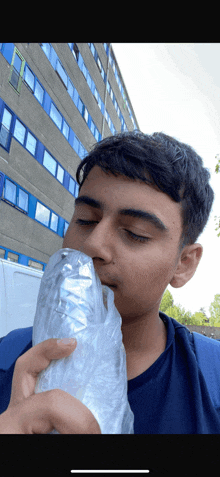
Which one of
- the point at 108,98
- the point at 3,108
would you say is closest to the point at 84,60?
the point at 108,98

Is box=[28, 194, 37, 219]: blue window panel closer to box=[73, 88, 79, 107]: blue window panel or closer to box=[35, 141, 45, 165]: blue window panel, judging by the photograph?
box=[35, 141, 45, 165]: blue window panel

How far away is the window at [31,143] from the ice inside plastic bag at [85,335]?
10.6 metres

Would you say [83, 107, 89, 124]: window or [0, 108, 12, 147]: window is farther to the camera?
[83, 107, 89, 124]: window

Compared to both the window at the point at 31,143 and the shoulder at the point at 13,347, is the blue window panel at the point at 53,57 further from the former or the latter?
the shoulder at the point at 13,347

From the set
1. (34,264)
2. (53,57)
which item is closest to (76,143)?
(53,57)

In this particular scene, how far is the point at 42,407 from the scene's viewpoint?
0.55 metres

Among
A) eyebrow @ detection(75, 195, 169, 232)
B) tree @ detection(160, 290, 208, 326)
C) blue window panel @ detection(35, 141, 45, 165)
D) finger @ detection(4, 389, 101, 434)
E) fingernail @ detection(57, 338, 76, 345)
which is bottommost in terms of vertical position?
tree @ detection(160, 290, 208, 326)

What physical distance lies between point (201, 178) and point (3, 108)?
943 centimetres

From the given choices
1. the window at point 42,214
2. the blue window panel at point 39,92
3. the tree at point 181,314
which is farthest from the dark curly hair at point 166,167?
the tree at point 181,314

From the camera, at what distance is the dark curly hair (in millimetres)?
1080

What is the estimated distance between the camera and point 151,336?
3.95 feet

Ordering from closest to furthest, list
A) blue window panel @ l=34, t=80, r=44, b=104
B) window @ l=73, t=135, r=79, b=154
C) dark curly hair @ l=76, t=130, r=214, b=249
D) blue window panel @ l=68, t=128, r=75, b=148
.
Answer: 1. dark curly hair @ l=76, t=130, r=214, b=249
2. blue window panel @ l=34, t=80, r=44, b=104
3. blue window panel @ l=68, t=128, r=75, b=148
4. window @ l=73, t=135, r=79, b=154

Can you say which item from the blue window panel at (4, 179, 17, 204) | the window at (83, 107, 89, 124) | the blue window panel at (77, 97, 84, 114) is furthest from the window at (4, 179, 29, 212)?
the window at (83, 107, 89, 124)
